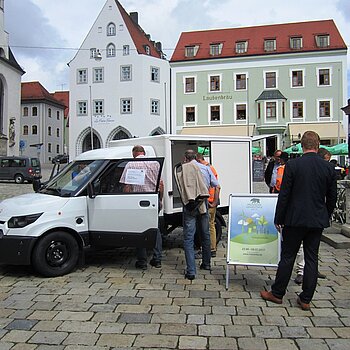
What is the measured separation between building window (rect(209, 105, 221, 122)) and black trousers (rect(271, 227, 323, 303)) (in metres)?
43.5

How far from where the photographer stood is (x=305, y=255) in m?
4.87

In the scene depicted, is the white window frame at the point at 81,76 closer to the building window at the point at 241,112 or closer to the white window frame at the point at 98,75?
the white window frame at the point at 98,75

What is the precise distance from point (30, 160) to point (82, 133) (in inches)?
822

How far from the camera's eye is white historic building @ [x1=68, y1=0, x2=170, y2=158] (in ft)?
160

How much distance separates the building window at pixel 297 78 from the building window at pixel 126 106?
18.2 meters

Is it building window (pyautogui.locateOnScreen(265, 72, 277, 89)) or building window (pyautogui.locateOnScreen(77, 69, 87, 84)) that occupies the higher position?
building window (pyautogui.locateOnScreen(77, 69, 87, 84))

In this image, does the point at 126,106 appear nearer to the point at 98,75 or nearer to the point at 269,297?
the point at 98,75

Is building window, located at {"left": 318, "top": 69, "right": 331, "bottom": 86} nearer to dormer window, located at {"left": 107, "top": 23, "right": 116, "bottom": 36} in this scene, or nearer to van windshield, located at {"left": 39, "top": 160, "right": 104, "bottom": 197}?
dormer window, located at {"left": 107, "top": 23, "right": 116, "bottom": 36}

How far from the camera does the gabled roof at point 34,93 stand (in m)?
71.0

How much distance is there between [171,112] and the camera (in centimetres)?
4903

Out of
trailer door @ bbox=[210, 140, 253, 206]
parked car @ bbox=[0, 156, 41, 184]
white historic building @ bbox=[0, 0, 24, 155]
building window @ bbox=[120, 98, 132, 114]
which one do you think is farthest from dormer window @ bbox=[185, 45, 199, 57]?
trailer door @ bbox=[210, 140, 253, 206]

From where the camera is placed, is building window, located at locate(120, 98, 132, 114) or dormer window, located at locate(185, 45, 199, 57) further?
dormer window, located at locate(185, 45, 199, 57)

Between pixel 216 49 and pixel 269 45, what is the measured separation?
233 inches

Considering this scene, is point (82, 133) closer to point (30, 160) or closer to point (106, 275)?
point (30, 160)
